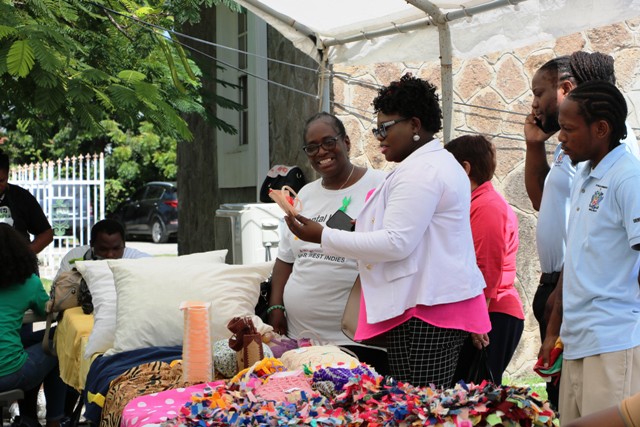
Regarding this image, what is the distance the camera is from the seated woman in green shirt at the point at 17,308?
5250 mm

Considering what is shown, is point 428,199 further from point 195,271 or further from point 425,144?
point 195,271

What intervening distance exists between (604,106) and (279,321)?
6.89 ft

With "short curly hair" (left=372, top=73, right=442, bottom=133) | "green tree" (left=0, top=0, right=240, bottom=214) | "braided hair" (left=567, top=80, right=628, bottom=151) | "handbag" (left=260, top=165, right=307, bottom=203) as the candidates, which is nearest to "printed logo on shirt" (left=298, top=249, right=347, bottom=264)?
"short curly hair" (left=372, top=73, right=442, bottom=133)

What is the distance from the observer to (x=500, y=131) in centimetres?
702

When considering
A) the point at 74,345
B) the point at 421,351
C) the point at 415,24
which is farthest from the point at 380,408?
the point at 415,24

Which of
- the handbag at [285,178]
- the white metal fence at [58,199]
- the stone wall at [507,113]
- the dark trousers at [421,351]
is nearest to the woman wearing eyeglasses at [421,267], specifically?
the dark trousers at [421,351]

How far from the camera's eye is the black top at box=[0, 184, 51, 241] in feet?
21.4

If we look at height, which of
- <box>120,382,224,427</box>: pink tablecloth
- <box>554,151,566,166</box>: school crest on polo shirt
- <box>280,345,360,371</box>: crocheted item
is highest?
<box>554,151,566,166</box>: school crest on polo shirt

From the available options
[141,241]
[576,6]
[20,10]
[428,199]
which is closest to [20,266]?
[20,10]

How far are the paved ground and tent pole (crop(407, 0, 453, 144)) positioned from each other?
635 inches

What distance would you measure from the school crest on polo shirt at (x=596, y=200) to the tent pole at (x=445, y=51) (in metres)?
1.91

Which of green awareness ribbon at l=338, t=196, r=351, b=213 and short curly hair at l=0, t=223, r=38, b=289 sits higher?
green awareness ribbon at l=338, t=196, r=351, b=213

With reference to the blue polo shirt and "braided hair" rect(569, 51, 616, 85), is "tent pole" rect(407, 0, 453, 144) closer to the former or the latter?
"braided hair" rect(569, 51, 616, 85)

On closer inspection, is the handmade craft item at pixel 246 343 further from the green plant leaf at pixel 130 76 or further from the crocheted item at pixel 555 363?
the green plant leaf at pixel 130 76
